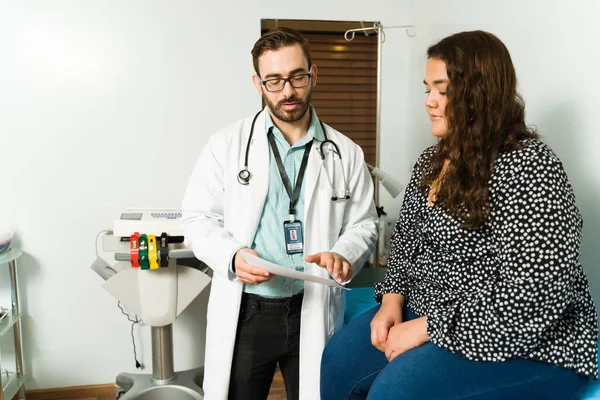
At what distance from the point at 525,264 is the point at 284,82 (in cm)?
83

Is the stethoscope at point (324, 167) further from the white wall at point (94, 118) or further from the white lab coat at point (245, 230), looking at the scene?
the white wall at point (94, 118)

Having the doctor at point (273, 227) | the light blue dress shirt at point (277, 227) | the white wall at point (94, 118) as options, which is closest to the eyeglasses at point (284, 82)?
the doctor at point (273, 227)

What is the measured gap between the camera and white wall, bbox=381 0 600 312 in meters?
1.48

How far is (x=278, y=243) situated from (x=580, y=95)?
0.93m

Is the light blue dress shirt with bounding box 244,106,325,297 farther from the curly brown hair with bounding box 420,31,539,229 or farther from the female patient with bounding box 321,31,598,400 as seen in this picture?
the curly brown hair with bounding box 420,31,539,229

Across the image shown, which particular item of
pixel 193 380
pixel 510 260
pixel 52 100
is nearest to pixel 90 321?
pixel 193 380

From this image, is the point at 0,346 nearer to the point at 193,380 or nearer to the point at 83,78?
→ the point at 193,380

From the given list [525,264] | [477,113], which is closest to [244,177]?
[477,113]

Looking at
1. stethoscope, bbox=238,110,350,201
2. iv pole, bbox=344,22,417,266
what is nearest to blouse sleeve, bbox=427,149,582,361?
stethoscope, bbox=238,110,350,201

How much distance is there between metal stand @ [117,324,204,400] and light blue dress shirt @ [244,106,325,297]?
93 cm

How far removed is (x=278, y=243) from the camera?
63.4 inches

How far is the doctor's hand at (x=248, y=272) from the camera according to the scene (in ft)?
4.70

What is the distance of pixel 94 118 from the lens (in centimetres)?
251

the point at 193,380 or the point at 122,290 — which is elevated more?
the point at 122,290
